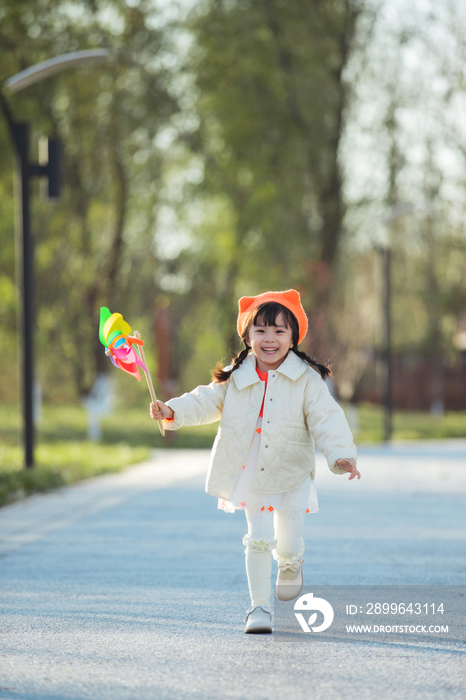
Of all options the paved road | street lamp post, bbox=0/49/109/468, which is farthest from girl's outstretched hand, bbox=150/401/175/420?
street lamp post, bbox=0/49/109/468

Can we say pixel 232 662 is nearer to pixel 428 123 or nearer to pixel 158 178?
pixel 158 178

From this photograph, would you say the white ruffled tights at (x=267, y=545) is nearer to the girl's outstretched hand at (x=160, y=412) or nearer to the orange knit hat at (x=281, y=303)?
the girl's outstretched hand at (x=160, y=412)

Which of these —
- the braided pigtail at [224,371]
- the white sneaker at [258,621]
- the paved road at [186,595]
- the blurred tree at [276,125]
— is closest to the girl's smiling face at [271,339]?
the braided pigtail at [224,371]

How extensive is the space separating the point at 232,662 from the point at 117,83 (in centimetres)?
1835

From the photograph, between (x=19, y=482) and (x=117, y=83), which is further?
(x=117, y=83)

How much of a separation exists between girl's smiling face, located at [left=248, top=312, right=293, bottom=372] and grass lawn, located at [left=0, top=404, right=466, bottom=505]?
17.5ft

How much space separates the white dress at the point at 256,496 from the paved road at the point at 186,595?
0.58 meters

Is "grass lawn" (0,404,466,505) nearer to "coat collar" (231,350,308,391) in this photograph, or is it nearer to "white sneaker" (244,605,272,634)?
"coat collar" (231,350,308,391)

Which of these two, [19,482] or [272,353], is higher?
[272,353]

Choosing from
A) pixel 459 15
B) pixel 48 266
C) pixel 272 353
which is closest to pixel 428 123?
pixel 459 15

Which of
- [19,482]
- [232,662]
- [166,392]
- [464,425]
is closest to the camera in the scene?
[232,662]

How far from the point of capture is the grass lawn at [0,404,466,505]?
35.7 ft

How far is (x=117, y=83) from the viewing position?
68.3 feet

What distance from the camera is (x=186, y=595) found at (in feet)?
17.5
